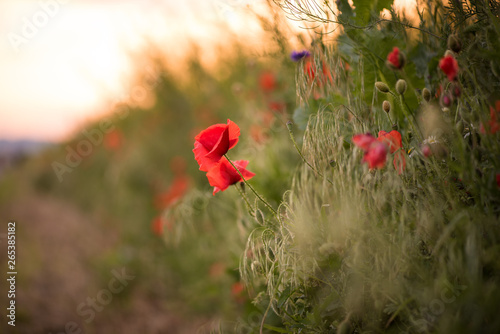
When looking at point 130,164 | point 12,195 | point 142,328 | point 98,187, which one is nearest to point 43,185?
point 12,195

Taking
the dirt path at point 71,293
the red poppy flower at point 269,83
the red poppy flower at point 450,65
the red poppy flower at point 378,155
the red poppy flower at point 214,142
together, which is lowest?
the dirt path at point 71,293

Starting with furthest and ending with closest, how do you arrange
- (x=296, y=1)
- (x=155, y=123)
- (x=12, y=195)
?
(x=12, y=195) < (x=155, y=123) < (x=296, y=1)

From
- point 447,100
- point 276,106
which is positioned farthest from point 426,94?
point 276,106

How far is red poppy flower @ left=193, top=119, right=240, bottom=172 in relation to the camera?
3.34 feet

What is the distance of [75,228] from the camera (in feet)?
15.6

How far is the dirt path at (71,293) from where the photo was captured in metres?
2.66

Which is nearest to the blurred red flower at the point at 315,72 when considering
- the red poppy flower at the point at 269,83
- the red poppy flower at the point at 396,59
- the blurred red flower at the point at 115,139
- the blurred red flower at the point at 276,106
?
the red poppy flower at the point at 396,59

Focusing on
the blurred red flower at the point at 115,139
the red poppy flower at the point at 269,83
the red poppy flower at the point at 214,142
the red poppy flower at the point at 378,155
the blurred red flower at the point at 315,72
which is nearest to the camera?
the red poppy flower at the point at 378,155

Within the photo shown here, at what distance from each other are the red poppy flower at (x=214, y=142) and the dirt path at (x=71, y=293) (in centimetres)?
189

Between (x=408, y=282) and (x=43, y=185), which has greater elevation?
(x=43, y=185)

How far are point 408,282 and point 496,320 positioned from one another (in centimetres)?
21

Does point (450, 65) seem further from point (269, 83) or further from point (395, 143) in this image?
point (269, 83)

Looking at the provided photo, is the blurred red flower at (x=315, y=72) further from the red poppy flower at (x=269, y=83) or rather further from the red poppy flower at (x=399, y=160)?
the red poppy flower at (x=269, y=83)

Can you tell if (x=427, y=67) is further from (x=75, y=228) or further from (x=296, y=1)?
(x=75, y=228)
